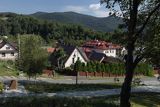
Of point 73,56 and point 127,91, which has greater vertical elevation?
point 73,56

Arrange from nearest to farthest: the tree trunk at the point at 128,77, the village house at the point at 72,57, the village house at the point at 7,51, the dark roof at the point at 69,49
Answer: the tree trunk at the point at 128,77 → the village house at the point at 72,57 → the dark roof at the point at 69,49 → the village house at the point at 7,51

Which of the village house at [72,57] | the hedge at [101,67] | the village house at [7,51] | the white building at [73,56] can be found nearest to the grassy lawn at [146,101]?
the hedge at [101,67]

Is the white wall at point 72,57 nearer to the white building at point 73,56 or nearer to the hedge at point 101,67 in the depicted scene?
the white building at point 73,56

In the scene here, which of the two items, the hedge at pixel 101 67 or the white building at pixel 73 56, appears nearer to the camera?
the hedge at pixel 101 67

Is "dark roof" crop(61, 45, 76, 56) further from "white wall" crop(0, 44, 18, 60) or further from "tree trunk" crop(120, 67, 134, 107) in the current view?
"tree trunk" crop(120, 67, 134, 107)

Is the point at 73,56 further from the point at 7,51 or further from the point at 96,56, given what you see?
the point at 7,51

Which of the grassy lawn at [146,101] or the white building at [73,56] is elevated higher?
the white building at [73,56]

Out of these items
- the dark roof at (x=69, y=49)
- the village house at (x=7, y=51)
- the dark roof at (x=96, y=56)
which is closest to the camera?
the dark roof at (x=69, y=49)

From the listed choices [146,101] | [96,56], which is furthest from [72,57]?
[146,101]

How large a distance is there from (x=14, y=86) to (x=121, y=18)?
16.6 m

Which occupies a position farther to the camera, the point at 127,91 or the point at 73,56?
the point at 73,56

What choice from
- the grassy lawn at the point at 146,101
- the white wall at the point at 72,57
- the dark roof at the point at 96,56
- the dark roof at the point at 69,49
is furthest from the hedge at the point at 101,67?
the grassy lawn at the point at 146,101

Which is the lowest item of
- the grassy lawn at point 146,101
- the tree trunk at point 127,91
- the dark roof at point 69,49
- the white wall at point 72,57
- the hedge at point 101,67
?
the grassy lawn at point 146,101

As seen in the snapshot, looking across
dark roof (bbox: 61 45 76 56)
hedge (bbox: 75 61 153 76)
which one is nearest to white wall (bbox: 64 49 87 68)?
dark roof (bbox: 61 45 76 56)
